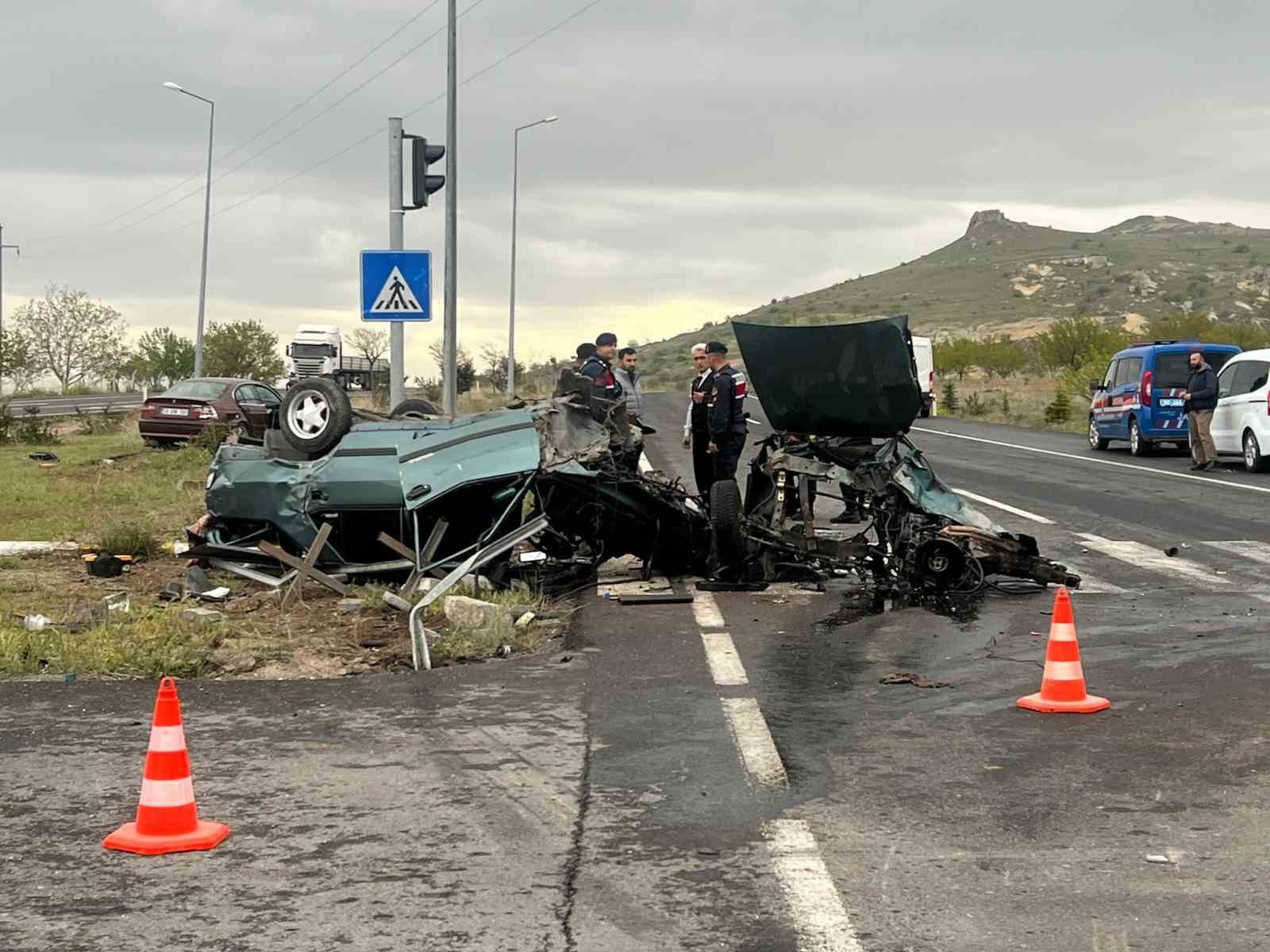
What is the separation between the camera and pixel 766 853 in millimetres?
5164

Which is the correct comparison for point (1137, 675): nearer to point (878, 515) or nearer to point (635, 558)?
point (878, 515)

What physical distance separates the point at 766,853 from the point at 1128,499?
14.6 m

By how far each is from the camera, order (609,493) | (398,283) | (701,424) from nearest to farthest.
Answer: (609,493), (701,424), (398,283)

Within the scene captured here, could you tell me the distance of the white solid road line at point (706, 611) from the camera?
1016cm

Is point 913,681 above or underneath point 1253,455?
underneath

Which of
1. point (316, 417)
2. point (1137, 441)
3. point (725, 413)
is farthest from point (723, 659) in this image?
point (1137, 441)

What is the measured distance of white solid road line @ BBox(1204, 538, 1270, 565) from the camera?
13.3 meters

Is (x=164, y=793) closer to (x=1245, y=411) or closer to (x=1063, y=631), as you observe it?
(x=1063, y=631)

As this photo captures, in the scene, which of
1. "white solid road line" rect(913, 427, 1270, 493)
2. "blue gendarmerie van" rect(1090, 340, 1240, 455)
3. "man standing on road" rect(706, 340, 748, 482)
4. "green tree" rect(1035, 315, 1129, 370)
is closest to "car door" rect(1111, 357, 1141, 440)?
"blue gendarmerie van" rect(1090, 340, 1240, 455)

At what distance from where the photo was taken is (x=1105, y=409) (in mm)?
28859

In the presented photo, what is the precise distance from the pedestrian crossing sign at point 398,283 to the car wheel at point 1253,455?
13263 millimetres

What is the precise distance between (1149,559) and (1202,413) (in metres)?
11.8

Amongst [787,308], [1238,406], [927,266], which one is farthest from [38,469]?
[927,266]

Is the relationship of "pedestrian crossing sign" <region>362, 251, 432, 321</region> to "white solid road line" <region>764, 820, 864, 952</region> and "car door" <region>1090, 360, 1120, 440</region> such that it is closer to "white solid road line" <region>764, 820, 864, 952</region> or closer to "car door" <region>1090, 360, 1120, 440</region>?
"white solid road line" <region>764, 820, 864, 952</region>
